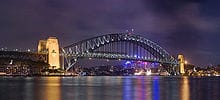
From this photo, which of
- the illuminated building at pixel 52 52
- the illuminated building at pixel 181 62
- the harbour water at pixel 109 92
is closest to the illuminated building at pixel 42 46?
the illuminated building at pixel 52 52

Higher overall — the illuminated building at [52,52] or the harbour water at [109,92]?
the illuminated building at [52,52]

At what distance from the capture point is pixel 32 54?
440 ft

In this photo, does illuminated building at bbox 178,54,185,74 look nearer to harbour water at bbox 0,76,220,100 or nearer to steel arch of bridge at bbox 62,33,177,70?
steel arch of bridge at bbox 62,33,177,70

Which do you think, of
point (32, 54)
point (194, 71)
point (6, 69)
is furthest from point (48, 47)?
point (194, 71)

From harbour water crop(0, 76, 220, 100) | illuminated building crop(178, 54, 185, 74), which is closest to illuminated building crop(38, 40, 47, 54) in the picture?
illuminated building crop(178, 54, 185, 74)

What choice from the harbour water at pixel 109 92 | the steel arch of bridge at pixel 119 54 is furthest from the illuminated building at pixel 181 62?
the harbour water at pixel 109 92

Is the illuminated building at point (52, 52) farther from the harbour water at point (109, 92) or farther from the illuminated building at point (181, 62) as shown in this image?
the harbour water at point (109, 92)

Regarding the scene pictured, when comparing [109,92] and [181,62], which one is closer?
[109,92]

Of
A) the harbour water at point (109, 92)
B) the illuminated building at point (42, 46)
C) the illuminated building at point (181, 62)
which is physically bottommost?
the harbour water at point (109, 92)

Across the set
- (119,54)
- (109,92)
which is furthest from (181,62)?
(109,92)

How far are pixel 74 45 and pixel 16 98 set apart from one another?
102316 mm

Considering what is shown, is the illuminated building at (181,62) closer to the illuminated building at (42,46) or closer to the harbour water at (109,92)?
the illuminated building at (42,46)

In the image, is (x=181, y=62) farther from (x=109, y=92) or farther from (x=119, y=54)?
(x=109, y=92)

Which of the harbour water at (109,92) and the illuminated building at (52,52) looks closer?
the harbour water at (109,92)
